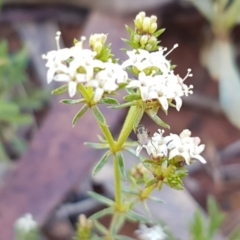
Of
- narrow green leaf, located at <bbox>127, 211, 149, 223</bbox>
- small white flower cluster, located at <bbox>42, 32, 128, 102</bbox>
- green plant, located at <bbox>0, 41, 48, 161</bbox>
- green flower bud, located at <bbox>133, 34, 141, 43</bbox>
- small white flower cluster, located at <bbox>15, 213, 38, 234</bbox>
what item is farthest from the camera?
green plant, located at <bbox>0, 41, 48, 161</bbox>

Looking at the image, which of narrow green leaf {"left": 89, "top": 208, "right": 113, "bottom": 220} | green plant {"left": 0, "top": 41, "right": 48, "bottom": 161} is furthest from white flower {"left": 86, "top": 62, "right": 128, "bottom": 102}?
green plant {"left": 0, "top": 41, "right": 48, "bottom": 161}

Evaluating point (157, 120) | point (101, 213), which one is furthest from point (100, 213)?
point (157, 120)

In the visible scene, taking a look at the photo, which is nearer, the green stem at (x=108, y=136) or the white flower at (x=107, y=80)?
the white flower at (x=107, y=80)

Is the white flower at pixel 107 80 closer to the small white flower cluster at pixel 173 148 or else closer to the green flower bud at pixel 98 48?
the green flower bud at pixel 98 48

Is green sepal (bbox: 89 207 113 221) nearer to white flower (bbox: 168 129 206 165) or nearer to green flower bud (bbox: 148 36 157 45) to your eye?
white flower (bbox: 168 129 206 165)

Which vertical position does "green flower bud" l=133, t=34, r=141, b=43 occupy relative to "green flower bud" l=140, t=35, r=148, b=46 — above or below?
above

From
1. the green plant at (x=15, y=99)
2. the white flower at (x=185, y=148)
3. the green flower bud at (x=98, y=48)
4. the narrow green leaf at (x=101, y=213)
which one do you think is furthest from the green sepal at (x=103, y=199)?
the green plant at (x=15, y=99)
